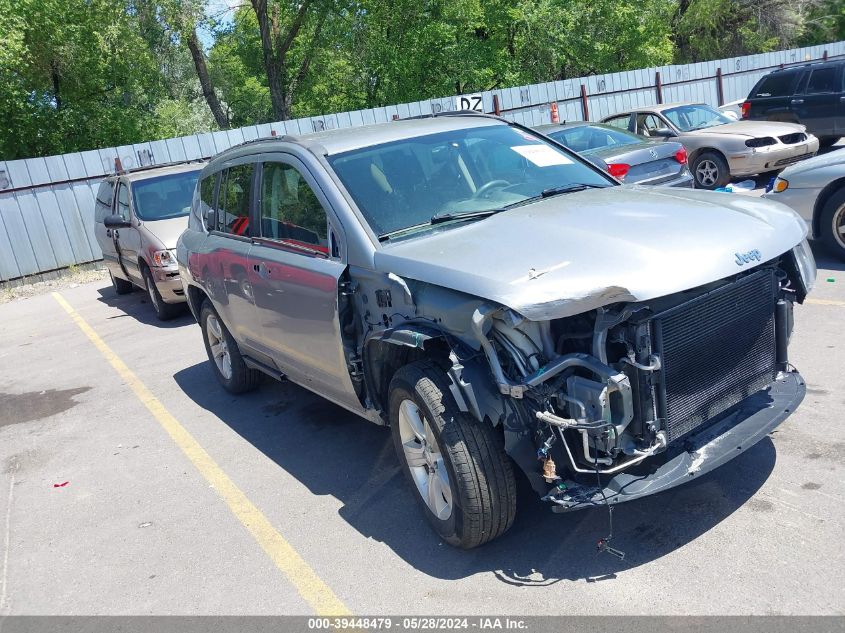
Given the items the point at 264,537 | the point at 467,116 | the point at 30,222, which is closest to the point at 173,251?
the point at 467,116

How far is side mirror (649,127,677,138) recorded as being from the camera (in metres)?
13.3

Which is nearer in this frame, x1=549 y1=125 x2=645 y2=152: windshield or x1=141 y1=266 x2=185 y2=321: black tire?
x1=141 y1=266 x2=185 y2=321: black tire

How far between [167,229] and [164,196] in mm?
959

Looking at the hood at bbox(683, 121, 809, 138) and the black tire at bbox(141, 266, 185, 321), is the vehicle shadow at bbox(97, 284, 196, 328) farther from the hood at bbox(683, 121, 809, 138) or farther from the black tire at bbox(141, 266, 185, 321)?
the hood at bbox(683, 121, 809, 138)

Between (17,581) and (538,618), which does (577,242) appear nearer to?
(538,618)

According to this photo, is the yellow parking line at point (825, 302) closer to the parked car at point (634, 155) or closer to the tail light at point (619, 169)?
the parked car at point (634, 155)

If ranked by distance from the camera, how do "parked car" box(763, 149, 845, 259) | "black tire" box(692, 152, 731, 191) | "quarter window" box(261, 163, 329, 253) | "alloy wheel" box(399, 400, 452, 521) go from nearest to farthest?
"alloy wheel" box(399, 400, 452, 521) → "quarter window" box(261, 163, 329, 253) → "parked car" box(763, 149, 845, 259) → "black tire" box(692, 152, 731, 191)

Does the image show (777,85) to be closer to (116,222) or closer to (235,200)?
(116,222)

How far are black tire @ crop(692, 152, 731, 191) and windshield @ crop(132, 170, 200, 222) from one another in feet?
26.0

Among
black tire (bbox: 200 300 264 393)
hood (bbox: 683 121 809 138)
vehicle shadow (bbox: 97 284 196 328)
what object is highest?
hood (bbox: 683 121 809 138)

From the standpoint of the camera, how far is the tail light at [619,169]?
33.3 ft

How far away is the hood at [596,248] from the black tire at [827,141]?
1292cm

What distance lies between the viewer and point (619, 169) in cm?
1020

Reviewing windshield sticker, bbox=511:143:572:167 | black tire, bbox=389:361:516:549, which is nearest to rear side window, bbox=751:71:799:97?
windshield sticker, bbox=511:143:572:167
